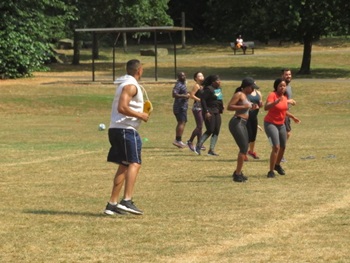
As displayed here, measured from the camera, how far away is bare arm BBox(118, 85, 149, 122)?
1128 cm

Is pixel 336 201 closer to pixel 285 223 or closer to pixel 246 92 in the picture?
pixel 285 223

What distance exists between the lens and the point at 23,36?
161 ft

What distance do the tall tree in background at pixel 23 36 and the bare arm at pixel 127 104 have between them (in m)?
37.5

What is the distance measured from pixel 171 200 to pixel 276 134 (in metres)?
3.56

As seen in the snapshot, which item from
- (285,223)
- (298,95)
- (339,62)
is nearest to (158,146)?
(285,223)

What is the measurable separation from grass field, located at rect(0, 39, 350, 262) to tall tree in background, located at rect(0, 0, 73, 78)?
14900mm

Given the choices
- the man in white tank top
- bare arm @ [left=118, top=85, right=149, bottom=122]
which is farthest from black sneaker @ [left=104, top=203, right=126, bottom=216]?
bare arm @ [left=118, top=85, right=149, bottom=122]

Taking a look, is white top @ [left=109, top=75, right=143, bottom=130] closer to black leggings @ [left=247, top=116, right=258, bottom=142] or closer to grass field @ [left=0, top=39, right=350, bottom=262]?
grass field @ [left=0, top=39, right=350, bottom=262]

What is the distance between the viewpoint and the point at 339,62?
5988 centimetres

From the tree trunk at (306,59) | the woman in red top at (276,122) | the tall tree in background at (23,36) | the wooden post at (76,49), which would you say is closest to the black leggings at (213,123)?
the woman in red top at (276,122)

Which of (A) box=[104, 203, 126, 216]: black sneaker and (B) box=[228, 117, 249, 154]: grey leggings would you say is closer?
(A) box=[104, 203, 126, 216]: black sneaker

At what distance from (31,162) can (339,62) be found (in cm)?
4243

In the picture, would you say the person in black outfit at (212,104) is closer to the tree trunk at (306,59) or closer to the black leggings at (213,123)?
the black leggings at (213,123)

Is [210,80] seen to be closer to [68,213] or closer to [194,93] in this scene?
[194,93]
